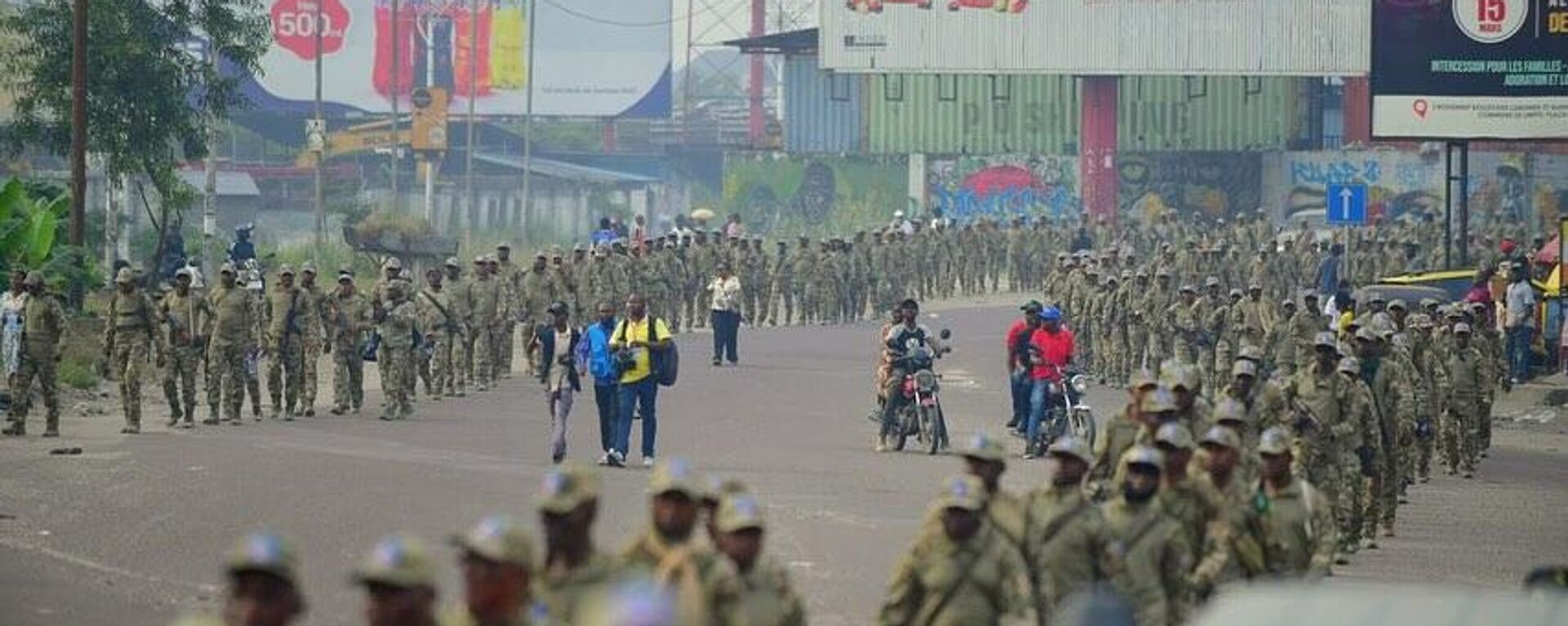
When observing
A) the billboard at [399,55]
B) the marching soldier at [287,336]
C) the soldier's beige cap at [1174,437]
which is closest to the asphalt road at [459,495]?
the marching soldier at [287,336]

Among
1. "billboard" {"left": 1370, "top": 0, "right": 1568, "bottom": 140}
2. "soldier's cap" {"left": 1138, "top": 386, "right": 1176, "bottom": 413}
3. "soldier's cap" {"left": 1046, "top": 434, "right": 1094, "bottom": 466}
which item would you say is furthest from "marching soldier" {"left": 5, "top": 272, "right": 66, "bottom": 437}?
"billboard" {"left": 1370, "top": 0, "right": 1568, "bottom": 140}

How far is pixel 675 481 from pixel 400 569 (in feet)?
7.64

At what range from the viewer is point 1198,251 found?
47438 mm

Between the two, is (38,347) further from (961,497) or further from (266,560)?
(266,560)

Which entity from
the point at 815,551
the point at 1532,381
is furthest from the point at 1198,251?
the point at 815,551

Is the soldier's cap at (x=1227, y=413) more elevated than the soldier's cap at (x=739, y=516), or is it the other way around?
the soldier's cap at (x=1227, y=413)

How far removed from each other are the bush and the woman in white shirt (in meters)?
7.75

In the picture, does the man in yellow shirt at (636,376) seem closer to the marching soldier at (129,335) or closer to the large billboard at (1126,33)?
the marching soldier at (129,335)

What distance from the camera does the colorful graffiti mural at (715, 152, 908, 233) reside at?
261 ft

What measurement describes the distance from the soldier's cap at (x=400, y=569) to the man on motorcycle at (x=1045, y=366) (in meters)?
19.1

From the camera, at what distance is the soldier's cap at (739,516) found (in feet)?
31.6

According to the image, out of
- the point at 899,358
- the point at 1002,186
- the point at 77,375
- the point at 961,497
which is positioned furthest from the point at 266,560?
the point at 1002,186

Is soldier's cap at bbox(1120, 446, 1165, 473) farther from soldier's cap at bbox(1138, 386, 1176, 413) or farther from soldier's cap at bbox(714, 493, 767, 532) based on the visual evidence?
soldier's cap at bbox(714, 493, 767, 532)

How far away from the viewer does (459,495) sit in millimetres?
22234
